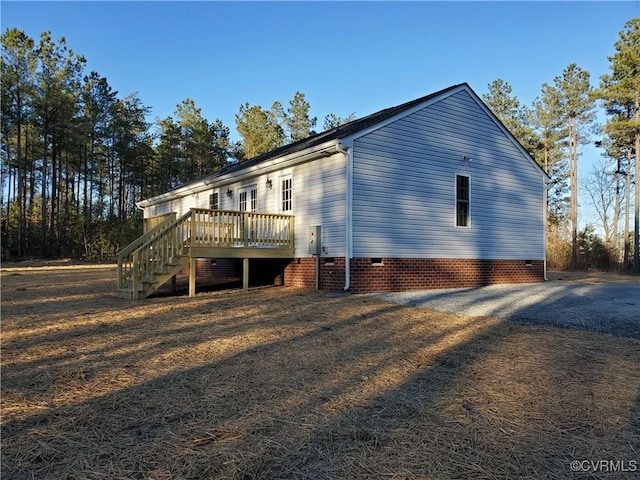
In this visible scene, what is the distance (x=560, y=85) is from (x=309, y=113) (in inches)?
830

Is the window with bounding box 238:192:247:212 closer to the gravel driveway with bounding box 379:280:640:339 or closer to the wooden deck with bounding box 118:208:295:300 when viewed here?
the wooden deck with bounding box 118:208:295:300

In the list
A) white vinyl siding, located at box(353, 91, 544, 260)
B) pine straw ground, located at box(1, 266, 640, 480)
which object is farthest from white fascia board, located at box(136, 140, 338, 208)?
pine straw ground, located at box(1, 266, 640, 480)

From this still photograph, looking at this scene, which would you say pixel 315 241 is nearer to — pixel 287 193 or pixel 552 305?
pixel 287 193

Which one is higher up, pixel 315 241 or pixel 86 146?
pixel 86 146

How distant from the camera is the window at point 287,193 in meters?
12.6

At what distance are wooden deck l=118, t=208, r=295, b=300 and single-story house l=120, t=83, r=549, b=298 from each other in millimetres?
36

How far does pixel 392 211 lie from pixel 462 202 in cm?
280

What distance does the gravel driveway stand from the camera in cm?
662

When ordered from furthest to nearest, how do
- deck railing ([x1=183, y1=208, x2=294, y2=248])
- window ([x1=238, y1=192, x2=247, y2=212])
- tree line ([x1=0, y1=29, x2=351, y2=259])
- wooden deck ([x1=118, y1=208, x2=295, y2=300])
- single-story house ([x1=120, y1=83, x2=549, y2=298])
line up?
tree line ([x1=0, y1=29, x2=351, y2=259]) → window ([x1=238, y1=192, x2=247, y2=212]) → single-story house ([x1=120, y1=83, x2=549, y2=298]) → deck railing ([x1=183, y1=208, x2=294, y2=248]) → wooden deck ([x1=118, y1=208, x2=295, y2=300])

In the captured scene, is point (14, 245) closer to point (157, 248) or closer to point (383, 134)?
point (157, 248)

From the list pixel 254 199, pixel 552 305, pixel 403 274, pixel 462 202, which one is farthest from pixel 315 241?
pixel 552 305

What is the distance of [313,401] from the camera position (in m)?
3.37

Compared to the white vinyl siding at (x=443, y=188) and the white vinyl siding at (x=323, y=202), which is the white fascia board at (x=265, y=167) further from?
the white vinyl siding at (x=443, y=188)

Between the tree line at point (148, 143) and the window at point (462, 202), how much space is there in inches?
613
